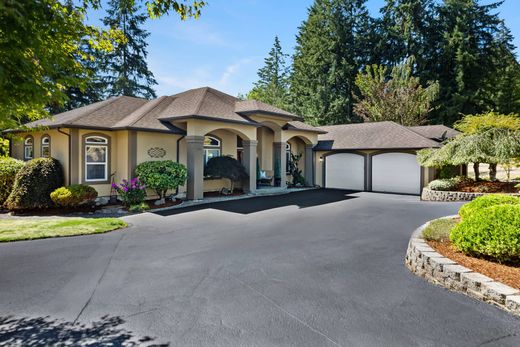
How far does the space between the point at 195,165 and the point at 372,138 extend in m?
11.4

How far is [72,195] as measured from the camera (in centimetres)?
1178

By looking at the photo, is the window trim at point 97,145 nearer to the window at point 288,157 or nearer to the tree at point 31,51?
the tree at point 31,51

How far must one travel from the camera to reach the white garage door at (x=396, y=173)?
17344mm

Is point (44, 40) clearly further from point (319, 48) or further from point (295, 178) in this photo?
point (319, 48)

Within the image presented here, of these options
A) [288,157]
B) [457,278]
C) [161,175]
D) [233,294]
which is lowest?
[233,294]

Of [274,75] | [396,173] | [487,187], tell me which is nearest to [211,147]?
[396,173]

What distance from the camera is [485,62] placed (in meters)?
30.5

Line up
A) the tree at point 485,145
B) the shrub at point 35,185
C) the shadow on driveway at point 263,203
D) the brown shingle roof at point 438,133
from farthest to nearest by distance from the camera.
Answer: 1. the brown shingle roof at point 438,133
2. the tree at point 485,145
3. the shadow on driveway at point 263,203
4. the shrub at point 35,185

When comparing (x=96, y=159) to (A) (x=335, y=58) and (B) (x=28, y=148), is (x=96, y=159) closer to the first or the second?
(B) (x=28, y=148)

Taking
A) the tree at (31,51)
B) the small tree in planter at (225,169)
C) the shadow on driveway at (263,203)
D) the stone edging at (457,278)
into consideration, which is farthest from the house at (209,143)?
the stone edging at (457,278)

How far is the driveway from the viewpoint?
3592mm

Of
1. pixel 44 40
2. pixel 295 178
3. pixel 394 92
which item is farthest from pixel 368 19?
pixel 44 40

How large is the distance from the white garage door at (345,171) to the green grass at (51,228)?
14.1 meters

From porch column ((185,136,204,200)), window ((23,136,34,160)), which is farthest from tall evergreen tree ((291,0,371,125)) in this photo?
window ((23,136,34,160))
